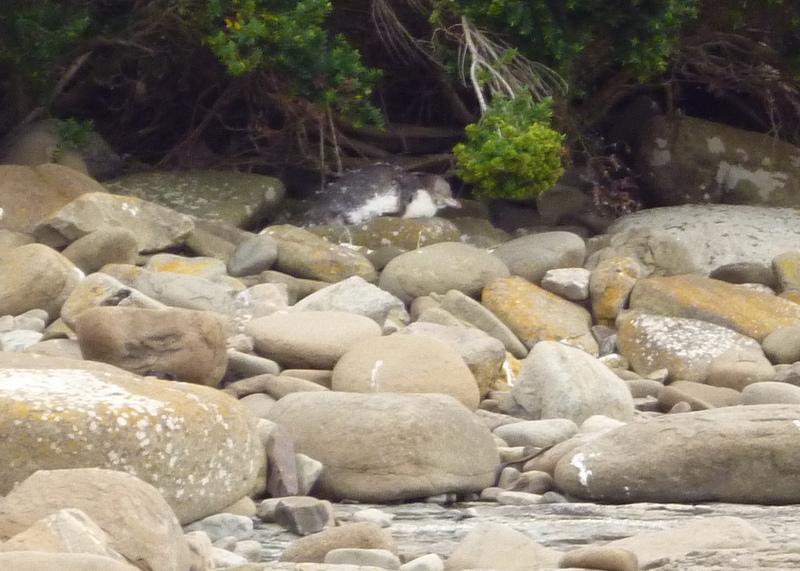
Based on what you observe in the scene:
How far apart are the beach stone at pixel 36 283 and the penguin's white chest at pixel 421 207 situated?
375cm

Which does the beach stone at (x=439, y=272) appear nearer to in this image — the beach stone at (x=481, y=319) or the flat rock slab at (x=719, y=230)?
the beach stone at (x=481, y=319)

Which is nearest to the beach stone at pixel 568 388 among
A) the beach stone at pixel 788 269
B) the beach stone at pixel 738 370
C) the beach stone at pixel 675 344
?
the beach stone at pixel 738 370

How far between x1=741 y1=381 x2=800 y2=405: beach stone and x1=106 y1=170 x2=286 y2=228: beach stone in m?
4.74

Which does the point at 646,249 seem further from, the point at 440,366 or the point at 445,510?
the point at 445,510

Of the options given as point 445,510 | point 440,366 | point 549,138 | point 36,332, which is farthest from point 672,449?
point 549,138

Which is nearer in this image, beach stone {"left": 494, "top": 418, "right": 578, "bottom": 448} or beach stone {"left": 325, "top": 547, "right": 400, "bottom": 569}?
beach stone {"left": 325, "top": 547, "right": 400, "bottom": 569}

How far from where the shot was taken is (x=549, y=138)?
979 centimetres

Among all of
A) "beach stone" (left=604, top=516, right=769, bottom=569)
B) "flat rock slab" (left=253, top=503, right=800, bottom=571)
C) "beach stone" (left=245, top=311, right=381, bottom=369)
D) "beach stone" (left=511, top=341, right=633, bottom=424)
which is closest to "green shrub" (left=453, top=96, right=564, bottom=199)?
"beach stone" (left=245, top=311, right=381, bottom=369)

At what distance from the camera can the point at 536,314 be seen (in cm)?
949

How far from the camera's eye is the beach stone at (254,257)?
9.73 meters

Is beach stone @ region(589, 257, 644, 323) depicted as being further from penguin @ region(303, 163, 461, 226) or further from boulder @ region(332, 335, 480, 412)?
boulder @ region(332, 335, 480, 412)

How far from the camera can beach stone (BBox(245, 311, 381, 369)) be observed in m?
7.33

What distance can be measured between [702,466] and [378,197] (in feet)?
19.9

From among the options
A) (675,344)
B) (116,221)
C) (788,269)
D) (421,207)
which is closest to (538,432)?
(675,344)
